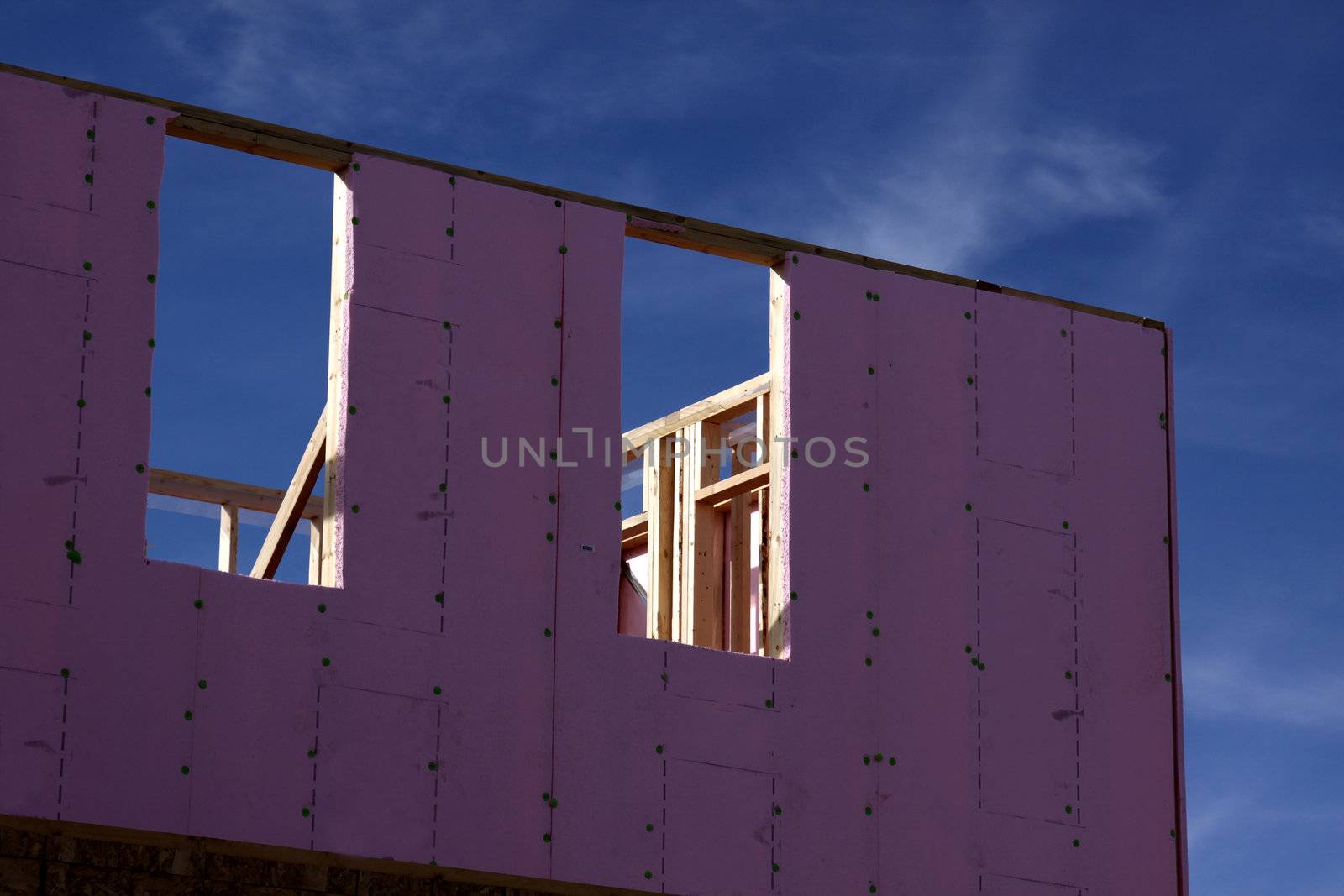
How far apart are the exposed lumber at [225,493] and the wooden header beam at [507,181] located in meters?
6.50

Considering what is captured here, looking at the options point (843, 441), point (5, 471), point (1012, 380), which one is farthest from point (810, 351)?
point (5, 471)

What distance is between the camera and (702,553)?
15000mm

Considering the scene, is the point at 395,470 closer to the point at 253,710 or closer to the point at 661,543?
the point at 253,710

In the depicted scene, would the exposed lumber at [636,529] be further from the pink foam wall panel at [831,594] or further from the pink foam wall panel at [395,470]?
the pink foam wall panel at [395,470]

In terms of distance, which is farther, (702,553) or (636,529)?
(636,529)

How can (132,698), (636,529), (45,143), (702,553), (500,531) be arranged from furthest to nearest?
(636,529) < (702,553) < (500,531) < (45,143) < (132,698)

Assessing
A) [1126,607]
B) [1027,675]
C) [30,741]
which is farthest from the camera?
[1126,607]

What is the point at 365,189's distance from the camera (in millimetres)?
11312

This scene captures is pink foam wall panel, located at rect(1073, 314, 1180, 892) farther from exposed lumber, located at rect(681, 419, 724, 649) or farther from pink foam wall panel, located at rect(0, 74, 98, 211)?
pink foam wall panel, located at rect(0, 74, 98, 211)

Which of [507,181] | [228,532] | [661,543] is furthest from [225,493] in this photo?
[507,181]

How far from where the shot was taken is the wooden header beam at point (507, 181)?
36.1 feet

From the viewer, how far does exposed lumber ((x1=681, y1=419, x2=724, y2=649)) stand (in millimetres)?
14727

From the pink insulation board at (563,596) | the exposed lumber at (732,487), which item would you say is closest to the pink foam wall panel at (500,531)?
the pink insulation board at (563,596)

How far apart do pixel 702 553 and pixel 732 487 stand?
82 cm
